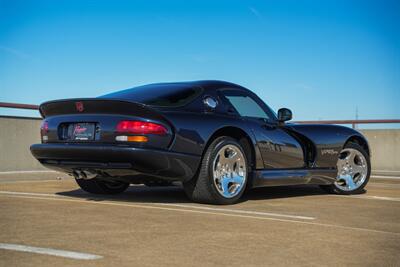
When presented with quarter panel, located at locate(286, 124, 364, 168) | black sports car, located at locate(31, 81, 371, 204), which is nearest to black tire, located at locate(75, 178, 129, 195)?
black sports car, located at locate(31, 81, 371, 204)

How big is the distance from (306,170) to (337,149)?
2.42 ft

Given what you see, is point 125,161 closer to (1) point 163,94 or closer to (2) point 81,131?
(2) point 81,131

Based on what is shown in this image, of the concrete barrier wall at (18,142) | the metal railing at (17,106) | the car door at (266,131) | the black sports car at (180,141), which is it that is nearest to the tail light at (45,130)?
the black sports car at (180,141)

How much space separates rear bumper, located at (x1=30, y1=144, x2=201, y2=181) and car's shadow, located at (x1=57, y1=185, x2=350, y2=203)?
0.57 m

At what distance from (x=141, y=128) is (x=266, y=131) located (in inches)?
68.6

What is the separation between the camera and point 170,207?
557 cm

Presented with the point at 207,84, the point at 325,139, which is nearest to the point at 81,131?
the point at 207,84

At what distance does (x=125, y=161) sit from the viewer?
5.54 m

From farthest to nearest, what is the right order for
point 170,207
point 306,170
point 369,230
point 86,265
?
point 306,170
point 170,207
point 369,230
point 86,265

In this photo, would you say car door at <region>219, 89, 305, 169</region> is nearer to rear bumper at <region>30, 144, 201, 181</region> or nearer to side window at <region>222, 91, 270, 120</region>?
side window at <region>222, 91, 270, 120</region>

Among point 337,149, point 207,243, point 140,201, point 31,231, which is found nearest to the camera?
point 207,243

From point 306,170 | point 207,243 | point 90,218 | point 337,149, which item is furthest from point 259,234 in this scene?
point 337,149

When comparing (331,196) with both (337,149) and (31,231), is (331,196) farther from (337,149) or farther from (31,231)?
(31,231)

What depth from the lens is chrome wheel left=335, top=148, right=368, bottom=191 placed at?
793 cm
